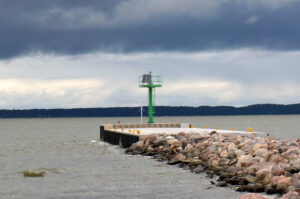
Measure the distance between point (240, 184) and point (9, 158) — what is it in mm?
20758

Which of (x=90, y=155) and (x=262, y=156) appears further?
(x=90, y=155)

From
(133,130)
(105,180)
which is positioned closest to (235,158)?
(105,180)

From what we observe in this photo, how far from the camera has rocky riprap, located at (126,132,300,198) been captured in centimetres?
1856

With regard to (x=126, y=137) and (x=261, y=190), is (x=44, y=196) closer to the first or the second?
(x=261, y=190)

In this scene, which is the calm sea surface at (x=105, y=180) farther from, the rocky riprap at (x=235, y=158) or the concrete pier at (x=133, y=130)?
the concrete pier at (x=133, y=130)

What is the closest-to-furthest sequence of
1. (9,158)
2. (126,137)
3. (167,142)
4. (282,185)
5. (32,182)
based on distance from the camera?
(282,185) → (32,182) → (167,142) → (9,158) → (126,137)

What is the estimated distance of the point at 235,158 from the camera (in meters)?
24.2

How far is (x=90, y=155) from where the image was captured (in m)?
36.4

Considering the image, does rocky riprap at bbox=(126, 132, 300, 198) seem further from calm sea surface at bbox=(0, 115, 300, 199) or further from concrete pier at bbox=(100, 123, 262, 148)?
concrete pier at bbox=(100, 123, 262, 148)

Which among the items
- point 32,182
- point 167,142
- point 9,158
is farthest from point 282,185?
point 9,158

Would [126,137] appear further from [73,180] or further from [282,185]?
[282,185]

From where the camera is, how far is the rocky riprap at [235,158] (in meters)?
18.6

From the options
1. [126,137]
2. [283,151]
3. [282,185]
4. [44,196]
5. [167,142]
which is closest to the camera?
[282,185]

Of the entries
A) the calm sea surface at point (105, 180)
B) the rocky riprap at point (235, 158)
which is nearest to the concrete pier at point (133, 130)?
the rocky riprap at point (235, 158)
